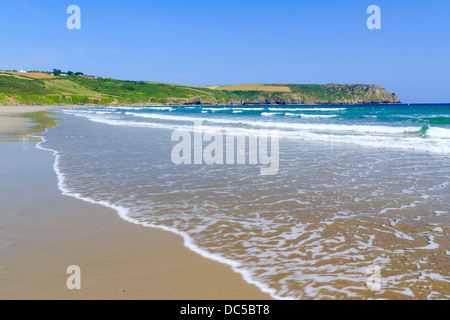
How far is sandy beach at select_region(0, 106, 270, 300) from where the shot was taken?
3.28 metres

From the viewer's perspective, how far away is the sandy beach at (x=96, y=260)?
10.8ft

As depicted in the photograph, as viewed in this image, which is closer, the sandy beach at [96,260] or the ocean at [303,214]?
the sandy beach at [96,260]

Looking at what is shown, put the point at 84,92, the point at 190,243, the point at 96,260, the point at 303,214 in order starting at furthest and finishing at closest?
the point at 84,92, the point at 303,214, the point at 190,243, the point at 96,260

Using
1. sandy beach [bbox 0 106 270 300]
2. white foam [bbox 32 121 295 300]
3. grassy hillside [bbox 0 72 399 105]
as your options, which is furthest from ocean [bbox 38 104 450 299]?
grassy hillside [bbox 0 72 399 105]

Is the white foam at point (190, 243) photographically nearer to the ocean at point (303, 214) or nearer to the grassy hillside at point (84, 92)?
the ocean at point (303, 214)

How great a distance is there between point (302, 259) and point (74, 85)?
170953mm

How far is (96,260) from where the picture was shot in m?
3.96

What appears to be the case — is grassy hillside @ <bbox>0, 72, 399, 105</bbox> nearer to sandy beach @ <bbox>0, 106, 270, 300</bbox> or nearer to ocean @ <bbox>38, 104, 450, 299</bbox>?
ocean @ <bbox>38, 104, 450, 299</bbox>

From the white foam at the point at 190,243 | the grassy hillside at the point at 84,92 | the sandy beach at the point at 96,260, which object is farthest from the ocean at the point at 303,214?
the grassy hillside at the point at 84,92

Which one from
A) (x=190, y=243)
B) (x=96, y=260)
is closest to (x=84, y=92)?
(x=190, y=243)

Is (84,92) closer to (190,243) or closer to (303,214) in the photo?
(303,214)

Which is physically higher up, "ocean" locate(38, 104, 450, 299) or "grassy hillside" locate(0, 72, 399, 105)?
"grassy hillside" locate(0, 72, 399, 105)

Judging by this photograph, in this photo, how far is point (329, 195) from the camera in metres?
6.85
